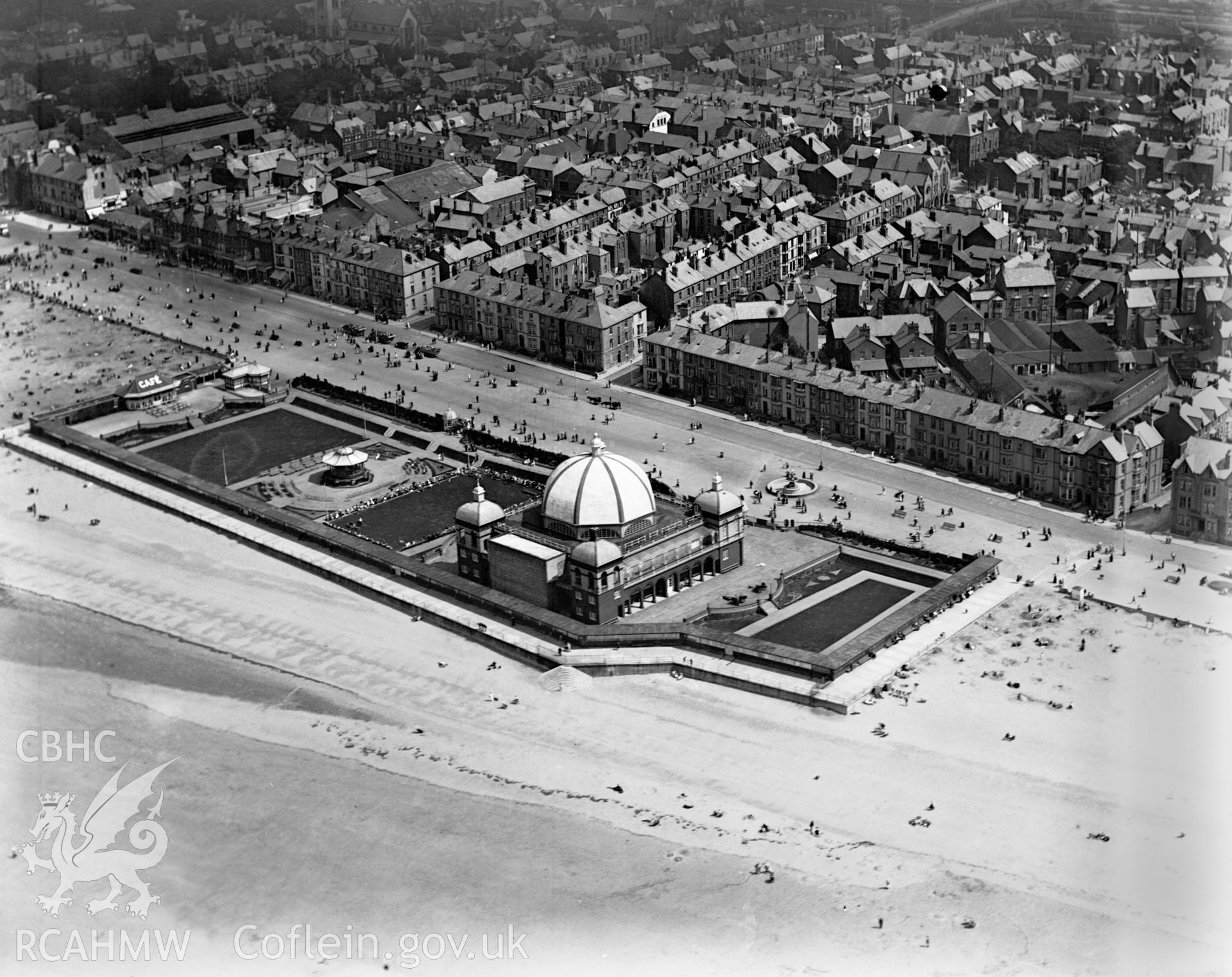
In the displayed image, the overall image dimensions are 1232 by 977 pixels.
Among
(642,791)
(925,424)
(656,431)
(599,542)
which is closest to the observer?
(642,791)

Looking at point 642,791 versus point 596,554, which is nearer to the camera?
point 642,791

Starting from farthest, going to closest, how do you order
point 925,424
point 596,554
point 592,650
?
point 925,424, point 596,554, point 592,650

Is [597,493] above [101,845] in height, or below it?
above

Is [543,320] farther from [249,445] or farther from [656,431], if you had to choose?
[249,445]

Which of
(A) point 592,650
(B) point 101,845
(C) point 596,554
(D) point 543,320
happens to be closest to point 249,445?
(D) point 543,320

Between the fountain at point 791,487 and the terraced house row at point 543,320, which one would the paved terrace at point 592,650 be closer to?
the fountain at point 791,487

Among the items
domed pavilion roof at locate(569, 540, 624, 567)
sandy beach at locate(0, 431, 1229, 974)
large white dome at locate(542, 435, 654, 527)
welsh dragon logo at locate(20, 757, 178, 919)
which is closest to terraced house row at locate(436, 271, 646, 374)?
large white dome at locate(542, 435, 654, 527)

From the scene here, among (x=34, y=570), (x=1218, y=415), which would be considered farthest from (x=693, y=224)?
(x=34, y=570)
